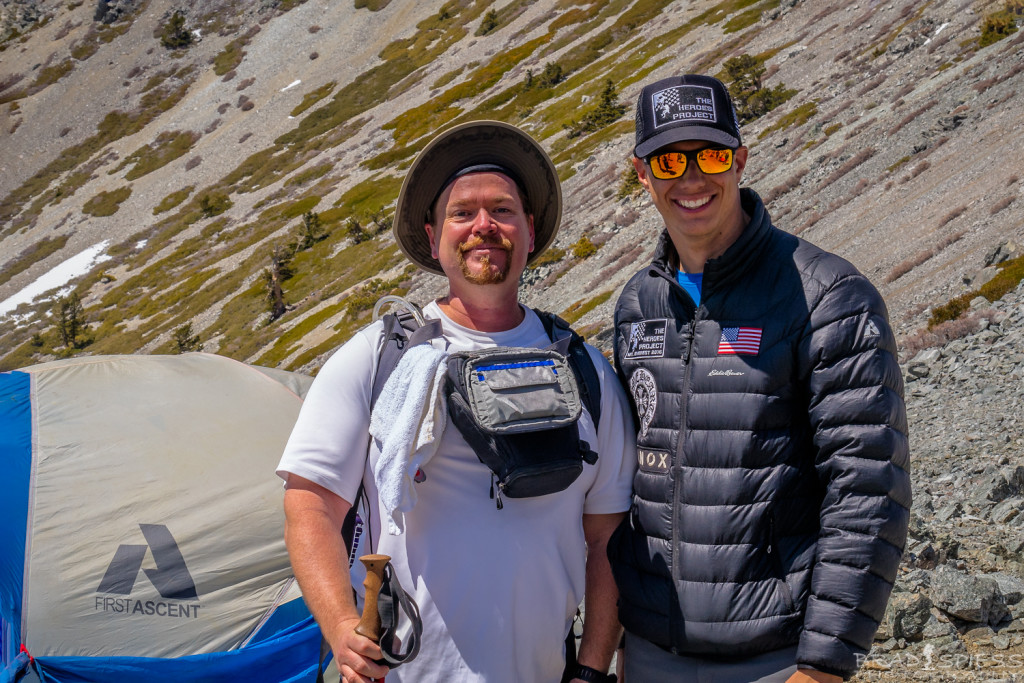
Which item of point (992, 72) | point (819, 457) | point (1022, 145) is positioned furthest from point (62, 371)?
point (992, 72)

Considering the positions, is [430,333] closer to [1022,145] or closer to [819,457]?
[819,457]

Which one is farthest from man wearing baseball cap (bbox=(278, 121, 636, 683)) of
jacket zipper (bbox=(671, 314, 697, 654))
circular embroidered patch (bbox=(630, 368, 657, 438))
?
jacket zipper (bbox=(671, 314, 697, 654))

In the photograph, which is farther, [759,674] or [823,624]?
[759,674]

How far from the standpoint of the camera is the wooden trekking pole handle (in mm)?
2617

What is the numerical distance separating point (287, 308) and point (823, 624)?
43.7 metres

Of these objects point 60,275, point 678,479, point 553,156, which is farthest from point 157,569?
point 60,275

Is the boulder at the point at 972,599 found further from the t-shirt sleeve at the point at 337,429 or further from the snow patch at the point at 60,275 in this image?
the snow patch at the point at 60,275

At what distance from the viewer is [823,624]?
2.74m

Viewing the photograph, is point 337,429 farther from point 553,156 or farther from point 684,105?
point 553,156

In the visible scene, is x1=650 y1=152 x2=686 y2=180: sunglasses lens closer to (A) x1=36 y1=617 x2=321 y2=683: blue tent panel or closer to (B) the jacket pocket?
(B) the jacket pocket

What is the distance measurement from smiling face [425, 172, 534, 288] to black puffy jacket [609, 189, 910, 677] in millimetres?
645

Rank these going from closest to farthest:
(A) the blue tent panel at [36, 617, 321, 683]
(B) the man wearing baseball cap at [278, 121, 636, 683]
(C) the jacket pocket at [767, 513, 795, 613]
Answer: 1. (C) the jacket pocket at [767, 513, 795, 613]
2. (B) the man wearing baseball cap at [278, 121, 636, 683]
3. (A) the blue tent panel at [36, 617, 321, 683]

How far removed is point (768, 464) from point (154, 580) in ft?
18.0

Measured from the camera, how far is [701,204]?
3197 mm
